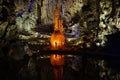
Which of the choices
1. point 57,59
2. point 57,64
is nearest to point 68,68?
point 57,64

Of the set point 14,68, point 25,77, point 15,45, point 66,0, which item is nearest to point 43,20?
point 66,0

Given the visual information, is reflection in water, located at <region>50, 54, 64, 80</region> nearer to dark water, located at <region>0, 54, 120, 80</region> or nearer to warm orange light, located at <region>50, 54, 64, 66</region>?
warm orange light, located at <region>50, 54, 64, 66</region>

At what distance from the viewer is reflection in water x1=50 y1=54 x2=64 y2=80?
9.79 meters

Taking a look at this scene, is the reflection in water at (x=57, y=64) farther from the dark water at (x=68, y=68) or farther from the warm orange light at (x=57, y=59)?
the dark water at (x=68, y=68)

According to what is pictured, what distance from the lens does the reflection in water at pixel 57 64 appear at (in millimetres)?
9794

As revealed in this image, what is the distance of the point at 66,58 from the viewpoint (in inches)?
490

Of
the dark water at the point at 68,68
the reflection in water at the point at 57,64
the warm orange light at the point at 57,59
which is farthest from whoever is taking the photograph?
the warm orange light at the point at 57,59

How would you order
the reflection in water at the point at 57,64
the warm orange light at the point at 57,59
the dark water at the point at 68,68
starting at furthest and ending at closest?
the warm orange light at the point at 57,59 → the reflection in water at the point at 57,64 → the dark water at the point at 68,68

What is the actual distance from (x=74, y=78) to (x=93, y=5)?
246 inches

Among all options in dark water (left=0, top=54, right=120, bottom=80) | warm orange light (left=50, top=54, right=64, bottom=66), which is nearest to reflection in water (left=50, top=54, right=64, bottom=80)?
warm orange light (left=50, top=54, right=64, bottom=66)

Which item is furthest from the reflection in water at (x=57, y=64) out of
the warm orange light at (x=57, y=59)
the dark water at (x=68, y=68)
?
the dark water at (x=68, y=68)

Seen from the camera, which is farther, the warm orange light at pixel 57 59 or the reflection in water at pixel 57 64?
the warm orange light at pixel 57 59

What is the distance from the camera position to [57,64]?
1133cm

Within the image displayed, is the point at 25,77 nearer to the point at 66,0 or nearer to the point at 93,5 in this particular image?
the point at 93,5
